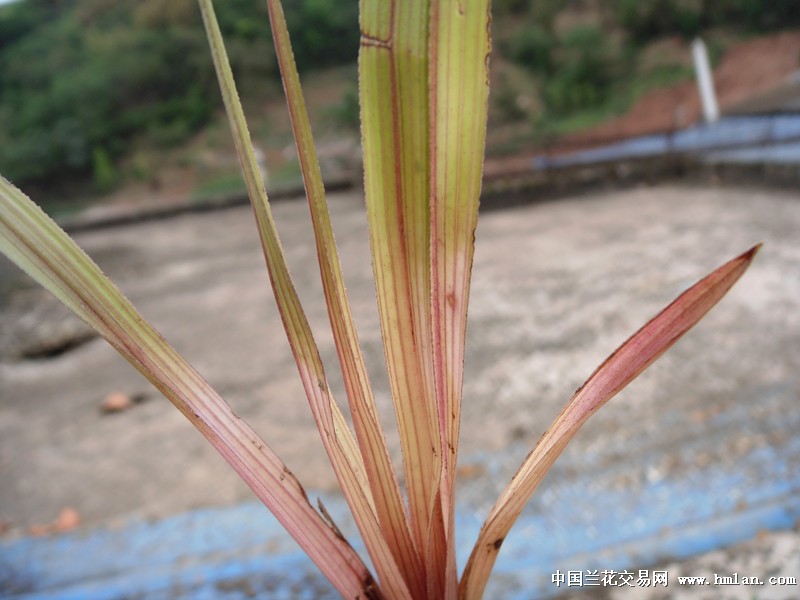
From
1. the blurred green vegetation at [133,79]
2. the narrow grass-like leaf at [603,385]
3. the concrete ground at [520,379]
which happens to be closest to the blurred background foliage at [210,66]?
the blurred green vegetation at [133,79]

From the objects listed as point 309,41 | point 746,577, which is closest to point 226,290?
point 746,577

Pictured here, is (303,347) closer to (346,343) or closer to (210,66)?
(346,343)

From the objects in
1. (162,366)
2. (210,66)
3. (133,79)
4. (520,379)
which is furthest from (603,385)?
(133,79)

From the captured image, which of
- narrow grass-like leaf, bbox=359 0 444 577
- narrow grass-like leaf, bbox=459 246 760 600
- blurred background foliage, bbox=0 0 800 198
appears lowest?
narrow grass-like leaf, bbox=459 246 760 600

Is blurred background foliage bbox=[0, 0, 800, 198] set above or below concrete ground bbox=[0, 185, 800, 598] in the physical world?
above

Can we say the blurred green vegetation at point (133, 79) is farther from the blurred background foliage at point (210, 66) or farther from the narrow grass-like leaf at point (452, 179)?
the narrow grass-like leaf at point (452, 179)

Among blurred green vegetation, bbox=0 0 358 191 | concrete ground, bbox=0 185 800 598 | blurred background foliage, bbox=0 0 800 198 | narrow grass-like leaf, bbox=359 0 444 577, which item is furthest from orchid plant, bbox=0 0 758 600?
blurred green vegetation, bbox=0 0 358 191

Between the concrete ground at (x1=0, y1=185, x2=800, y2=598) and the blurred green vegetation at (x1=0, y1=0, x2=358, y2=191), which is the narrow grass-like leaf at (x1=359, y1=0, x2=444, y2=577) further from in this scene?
the blurred green vegetation at (x1=0, y1=0, x2=358, y2=191)

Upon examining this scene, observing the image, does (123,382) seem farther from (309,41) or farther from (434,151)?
(309,41)

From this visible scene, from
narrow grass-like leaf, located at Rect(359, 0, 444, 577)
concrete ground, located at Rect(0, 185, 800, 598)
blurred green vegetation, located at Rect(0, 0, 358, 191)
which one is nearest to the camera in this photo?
narrow grass-like leaf, located at Rect(359, 0, 444, 577)
